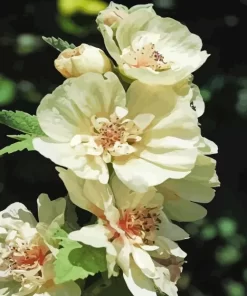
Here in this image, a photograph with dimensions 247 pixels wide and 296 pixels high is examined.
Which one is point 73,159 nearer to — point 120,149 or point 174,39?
point 120,149

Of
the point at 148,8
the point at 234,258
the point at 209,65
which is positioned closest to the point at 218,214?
the point at 234,258

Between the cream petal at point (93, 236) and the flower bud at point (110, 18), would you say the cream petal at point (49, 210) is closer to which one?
the cream petal at point (93, 236)

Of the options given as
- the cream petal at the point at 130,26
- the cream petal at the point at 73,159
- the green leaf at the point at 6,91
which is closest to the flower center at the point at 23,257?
the cream petal at the point at 73,159

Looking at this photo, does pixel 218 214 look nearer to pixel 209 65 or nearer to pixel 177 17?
pixel 209 65

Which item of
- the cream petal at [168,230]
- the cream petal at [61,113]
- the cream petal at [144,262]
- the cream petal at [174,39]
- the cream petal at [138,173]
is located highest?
the cream petal at [174,39]

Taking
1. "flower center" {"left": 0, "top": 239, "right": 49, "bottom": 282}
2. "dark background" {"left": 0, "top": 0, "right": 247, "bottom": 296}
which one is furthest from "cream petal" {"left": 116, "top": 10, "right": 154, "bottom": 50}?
"dark background" {"left": 0, "top": 0, "right": 247, "bottom": 296}

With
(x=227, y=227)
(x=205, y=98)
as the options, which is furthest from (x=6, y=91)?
(x=227, y=227)
